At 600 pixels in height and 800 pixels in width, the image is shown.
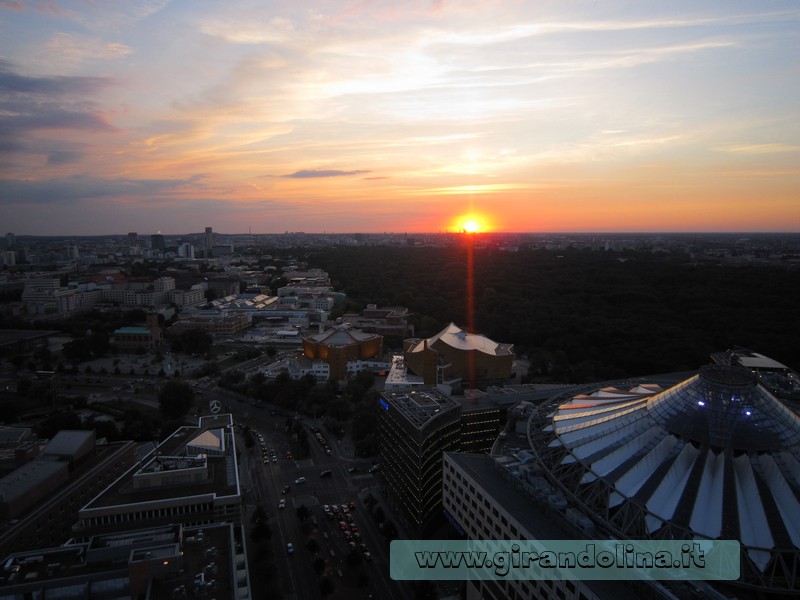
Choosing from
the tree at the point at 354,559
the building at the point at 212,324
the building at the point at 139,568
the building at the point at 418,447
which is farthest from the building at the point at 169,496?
the building at the point at 212,324

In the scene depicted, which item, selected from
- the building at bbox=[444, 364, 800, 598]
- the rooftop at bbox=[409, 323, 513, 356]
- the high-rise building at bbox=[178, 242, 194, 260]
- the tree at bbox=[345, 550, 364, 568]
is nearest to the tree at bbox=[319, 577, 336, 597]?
the tree at bbox=[345, 550, 364, 568]

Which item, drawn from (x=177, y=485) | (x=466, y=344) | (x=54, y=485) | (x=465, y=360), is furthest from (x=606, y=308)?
(x=54, y=485)

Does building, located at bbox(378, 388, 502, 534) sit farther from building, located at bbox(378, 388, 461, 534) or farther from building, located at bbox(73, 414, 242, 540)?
building, located at bbox(73, 414, 242, 540)

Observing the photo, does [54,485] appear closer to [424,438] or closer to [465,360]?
[424,438]

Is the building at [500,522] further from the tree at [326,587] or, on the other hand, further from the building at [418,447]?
the tree at [326,587]

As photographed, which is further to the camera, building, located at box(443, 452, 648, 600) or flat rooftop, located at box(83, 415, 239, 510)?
flat rooftop, located at box(83, 415, 239, 510)

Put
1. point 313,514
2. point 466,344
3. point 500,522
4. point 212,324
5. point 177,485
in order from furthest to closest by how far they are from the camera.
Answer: point 212,324 → point 466,344 → point 313,514 → point 177,485 → point 500,522

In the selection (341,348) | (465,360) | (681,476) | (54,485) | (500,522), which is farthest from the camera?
(341,348)
